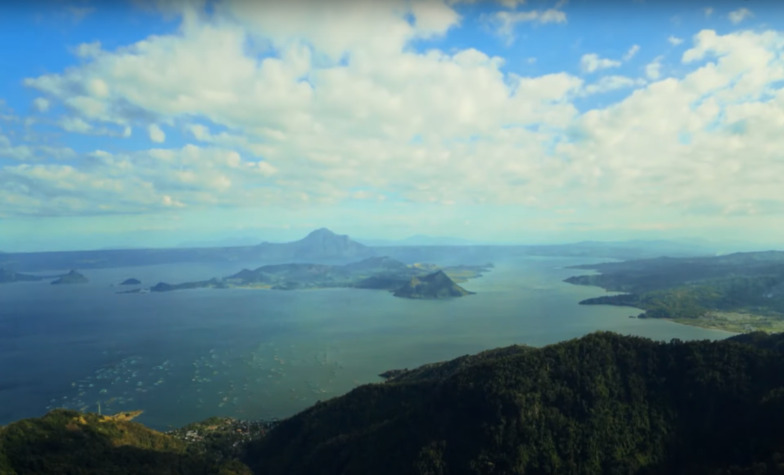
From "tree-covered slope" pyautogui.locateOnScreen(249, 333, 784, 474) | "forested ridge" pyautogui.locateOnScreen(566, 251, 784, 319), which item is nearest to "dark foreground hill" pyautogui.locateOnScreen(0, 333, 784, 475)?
"tree-covered slope" pyautogui.locateOnScreen(249, 333, 784, 474)

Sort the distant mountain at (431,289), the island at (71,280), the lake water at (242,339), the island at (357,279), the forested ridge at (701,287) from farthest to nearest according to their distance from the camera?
1. the island at (71,280)
2. the island at (357,279)
3. the distant mountain at (431,289)
4. the forested ridge at (701,287)
5. the lake water at (242,339)

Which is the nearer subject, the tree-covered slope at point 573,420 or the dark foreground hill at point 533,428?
the dark foreground hill at point 533,428

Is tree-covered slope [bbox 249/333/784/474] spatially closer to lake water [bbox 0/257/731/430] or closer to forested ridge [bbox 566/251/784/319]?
lake water [bbox 0/257/731/430]

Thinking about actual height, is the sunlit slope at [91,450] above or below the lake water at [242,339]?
above

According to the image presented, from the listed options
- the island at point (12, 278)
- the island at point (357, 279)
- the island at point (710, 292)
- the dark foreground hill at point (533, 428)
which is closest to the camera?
the dark foreground hill at point (533, 428)

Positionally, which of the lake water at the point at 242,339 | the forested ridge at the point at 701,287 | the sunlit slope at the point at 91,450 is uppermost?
the forested ridge at the point at 701,287

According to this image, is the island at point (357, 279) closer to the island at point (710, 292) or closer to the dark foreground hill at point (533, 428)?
the island at point (710, 292)

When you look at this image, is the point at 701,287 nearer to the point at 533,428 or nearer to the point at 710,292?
the point at 710,292

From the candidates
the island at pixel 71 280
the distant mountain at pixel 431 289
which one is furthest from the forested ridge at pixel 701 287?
the island at pixel 71 280
